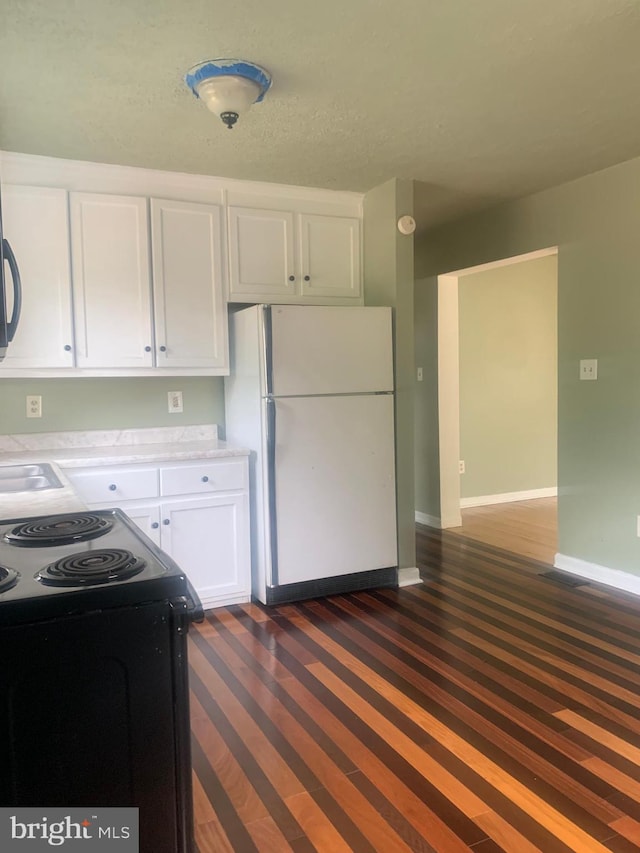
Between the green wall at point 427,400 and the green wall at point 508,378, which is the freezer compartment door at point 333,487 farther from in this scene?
the green wall at point 508,378

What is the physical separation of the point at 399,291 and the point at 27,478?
212 centimetres

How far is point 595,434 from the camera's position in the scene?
359 cm

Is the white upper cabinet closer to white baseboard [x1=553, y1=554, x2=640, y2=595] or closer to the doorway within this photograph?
the doorway

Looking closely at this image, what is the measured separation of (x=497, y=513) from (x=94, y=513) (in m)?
4.30

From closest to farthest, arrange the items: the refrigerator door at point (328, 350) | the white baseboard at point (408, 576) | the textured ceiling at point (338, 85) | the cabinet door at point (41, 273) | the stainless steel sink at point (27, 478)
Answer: the textured ceiling at point (338, 85)
the stainless steel sink at point (27, 478)
the cabinet door at point (41, 273)
the refrigerator door at point (328, 350)
the white baseboard at point (408, 576)

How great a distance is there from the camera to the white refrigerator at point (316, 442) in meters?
3.22

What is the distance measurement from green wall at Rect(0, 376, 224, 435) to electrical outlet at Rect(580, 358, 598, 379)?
2.09 metres

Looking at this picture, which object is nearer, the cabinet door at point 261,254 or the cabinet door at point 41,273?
the cabinet door at point 41,273

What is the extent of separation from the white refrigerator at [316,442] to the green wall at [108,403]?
246 millimetres

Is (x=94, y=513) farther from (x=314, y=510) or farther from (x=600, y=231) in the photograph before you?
(x=600, y=231)

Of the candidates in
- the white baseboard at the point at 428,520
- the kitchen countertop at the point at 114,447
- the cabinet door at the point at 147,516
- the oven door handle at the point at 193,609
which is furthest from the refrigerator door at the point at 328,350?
the oven door handle at the point at 193,609

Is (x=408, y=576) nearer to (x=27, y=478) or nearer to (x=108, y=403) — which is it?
(x=108, y=403)

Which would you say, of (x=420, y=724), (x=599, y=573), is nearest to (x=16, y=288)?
(x=420, y=724)

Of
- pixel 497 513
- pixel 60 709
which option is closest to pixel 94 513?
pixel 60 709
